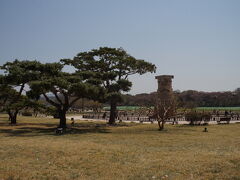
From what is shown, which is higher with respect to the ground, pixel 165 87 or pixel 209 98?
pixel 209 98

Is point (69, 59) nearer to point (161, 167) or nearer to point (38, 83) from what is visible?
point (38, 83)

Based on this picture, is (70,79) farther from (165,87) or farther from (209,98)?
(209,98)

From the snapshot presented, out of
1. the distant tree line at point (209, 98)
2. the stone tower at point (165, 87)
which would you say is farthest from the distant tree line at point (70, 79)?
the distant tree line at point (209, 98)

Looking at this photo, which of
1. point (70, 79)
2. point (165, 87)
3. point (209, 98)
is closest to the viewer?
point (70, 79)

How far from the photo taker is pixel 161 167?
10539mm

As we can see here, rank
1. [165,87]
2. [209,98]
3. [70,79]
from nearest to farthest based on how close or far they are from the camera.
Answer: [70,79]
[165,87]
[209,98]

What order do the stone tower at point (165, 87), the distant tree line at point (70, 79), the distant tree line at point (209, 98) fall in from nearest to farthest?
the distant tree line at point (70, 79) < the stone tower at point (165, 87) < the distant tree line at point (209, 98)

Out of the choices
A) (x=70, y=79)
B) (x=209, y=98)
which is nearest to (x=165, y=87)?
(x=70, y=79)

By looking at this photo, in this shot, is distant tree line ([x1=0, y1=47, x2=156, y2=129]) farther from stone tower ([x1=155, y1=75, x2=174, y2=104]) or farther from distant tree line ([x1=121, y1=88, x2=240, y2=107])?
distant tree line ([x1=121, y1=88, x2=240, y2=107])

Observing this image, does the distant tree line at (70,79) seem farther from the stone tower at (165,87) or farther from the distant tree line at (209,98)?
the distant tree line at (209,98)

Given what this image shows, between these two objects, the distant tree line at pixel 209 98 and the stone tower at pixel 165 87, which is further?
the distant tree line at pixel 209 98

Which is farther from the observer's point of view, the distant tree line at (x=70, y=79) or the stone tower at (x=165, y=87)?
the stone tower at (x=165, y=87)

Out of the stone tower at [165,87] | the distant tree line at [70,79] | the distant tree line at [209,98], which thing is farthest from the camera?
the distant tree line at [209,98]

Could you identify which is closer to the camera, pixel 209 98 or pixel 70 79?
pixel 70 79
